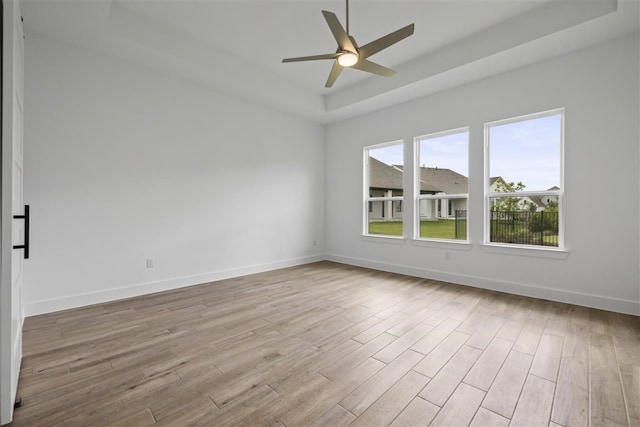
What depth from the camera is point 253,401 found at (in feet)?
5.75

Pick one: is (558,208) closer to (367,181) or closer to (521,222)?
(521,222)

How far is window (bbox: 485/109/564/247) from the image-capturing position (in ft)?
12.0

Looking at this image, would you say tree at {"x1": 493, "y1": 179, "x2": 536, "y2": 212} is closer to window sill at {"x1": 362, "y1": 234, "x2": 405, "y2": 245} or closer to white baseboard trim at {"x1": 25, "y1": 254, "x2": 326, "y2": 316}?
window sill at {"x1": 362, "y1": 234, "x2": 405, "y2": 245}

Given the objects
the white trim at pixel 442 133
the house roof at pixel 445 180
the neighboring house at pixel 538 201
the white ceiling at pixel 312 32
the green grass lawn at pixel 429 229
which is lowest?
the green grass lawn at pixel 429 229

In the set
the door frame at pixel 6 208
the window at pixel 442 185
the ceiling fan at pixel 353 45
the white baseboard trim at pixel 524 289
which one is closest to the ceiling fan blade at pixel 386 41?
the ceiling fan at pixel 353 45

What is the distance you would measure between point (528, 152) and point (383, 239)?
258 centimetres

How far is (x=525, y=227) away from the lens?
12.8ft

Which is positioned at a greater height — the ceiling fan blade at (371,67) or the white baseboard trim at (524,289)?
the ceiling fan blade at (371,67)

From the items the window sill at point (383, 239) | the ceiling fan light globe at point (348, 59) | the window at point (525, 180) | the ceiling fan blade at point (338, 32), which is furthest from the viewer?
the window sill at point (383, 239)

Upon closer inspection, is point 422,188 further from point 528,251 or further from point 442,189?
point 528,251

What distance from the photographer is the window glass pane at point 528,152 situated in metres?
3.68

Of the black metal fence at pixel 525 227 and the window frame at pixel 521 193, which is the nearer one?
the window frame at pixel 521 193

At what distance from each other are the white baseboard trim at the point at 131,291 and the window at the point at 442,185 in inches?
115

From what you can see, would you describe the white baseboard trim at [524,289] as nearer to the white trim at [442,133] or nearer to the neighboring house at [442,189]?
the neighboring house at [442,189]
